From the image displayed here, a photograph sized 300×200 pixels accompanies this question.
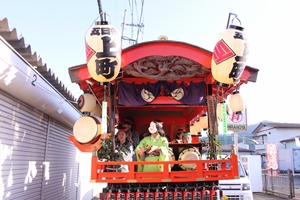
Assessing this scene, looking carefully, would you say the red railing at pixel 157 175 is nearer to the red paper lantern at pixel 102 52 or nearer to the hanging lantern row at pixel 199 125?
the red paper lantern at pixel 102 52

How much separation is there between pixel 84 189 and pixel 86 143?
799 centimetres

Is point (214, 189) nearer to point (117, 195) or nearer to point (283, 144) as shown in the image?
point (117, 195)

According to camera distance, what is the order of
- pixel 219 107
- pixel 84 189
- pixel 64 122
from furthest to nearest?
pixel 84 189
pixel 64 122
pixel 219 107

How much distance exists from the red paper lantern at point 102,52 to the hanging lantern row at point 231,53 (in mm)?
2009

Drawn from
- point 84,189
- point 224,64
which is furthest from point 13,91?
point 84,189

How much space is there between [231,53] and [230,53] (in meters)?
0.02

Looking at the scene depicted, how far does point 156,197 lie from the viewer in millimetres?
5004

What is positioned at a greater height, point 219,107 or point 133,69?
point 133,69

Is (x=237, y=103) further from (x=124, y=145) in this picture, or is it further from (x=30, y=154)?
(x=30, y=154)

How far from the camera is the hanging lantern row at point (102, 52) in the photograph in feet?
16.4

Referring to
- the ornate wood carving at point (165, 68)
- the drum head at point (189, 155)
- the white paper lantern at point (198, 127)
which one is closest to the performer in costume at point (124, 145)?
the drum head at point (189, 155)

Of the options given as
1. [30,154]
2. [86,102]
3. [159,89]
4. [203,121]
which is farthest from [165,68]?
[203,121]

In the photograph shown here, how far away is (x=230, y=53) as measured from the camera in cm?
507

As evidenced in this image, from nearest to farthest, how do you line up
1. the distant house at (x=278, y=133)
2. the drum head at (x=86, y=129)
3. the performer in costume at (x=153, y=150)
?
the performer in costume at (x=153, y=150) < the drum head at (x=86, y=129) < the distant house at (x=278, y=133)
